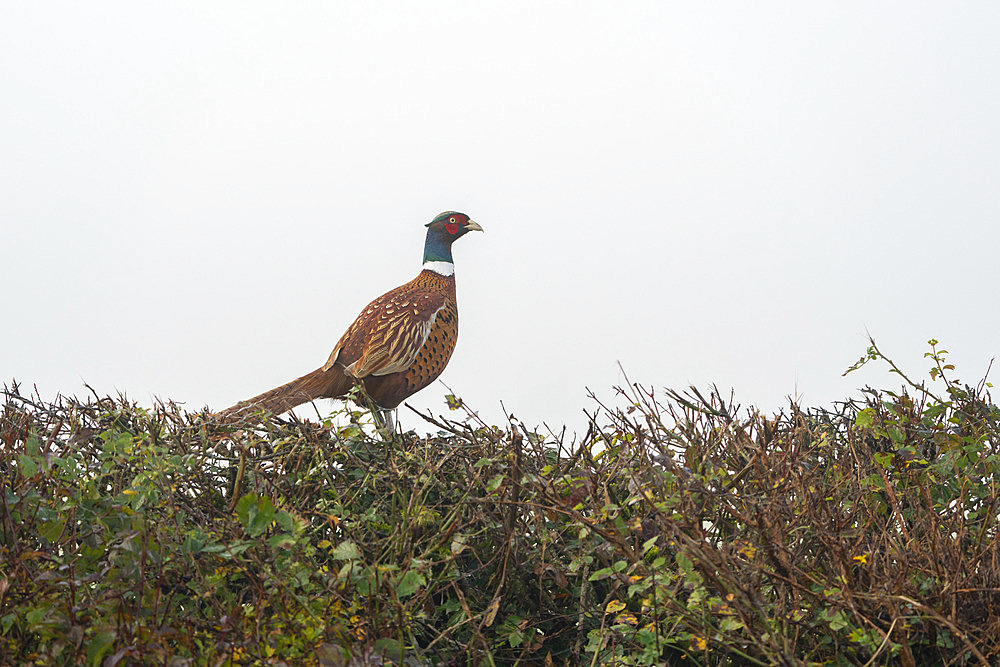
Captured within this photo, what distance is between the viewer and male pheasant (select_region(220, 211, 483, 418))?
4.72m

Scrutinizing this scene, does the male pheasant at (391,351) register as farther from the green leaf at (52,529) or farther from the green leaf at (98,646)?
the green leaf at (98,646)

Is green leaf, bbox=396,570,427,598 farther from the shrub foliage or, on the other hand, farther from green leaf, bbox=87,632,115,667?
green leaf, bbox=87,632,115,667

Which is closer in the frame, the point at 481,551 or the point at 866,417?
the point at 481,551

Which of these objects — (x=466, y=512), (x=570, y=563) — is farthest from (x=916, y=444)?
(x=466, y=512)


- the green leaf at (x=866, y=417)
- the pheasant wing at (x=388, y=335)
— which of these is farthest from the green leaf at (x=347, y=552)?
the pheasant wing at (x=388, y=335)

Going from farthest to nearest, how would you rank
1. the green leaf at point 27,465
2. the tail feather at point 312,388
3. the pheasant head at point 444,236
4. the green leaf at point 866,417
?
1. the pheasant head at point 444,236
2. the tail feather at point 312,388
3. the green leaf at point 866,417
4. the green leaf at point 27,465

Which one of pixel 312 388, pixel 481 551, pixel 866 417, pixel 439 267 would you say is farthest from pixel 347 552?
pixel 439 267

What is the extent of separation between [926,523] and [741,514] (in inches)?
21.4

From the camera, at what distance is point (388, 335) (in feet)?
15.8

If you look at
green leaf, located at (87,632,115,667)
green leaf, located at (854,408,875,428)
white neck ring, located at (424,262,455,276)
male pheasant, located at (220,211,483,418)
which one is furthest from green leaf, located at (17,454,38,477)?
white neck ring, located at (424,262,455,276)

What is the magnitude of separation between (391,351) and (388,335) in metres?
0.11

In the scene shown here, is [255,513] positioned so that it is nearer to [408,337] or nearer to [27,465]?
[27,465]

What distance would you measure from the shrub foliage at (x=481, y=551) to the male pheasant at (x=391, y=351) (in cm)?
194

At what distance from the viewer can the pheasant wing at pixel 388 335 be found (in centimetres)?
474
